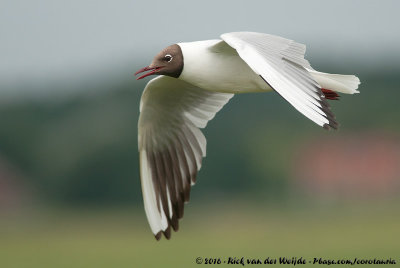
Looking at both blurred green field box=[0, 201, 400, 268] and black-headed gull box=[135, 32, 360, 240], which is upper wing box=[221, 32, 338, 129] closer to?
black-headed gull box=[135, 32, 360, 240]

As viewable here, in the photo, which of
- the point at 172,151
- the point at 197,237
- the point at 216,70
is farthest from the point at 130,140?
the point at 216,70

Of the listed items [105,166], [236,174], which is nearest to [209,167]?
[236,174]

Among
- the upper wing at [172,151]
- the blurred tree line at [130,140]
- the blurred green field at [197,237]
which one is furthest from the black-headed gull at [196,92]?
the blurred tree line at [130,140]

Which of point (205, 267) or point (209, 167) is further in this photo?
point (209, 167)

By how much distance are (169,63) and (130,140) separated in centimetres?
2780

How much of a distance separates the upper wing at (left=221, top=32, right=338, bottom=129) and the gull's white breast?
0.28 meters

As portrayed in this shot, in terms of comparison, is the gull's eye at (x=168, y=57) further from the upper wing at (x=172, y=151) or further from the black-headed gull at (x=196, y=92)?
the upper wing at (x=172, y=151)

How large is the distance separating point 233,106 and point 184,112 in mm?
30098

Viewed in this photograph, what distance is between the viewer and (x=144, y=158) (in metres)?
7.08

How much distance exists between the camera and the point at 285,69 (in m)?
5.46

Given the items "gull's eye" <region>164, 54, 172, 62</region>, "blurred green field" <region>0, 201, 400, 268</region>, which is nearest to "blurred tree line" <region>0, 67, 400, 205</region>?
"blurred green field" <region>0, 201, 400, 268</region>

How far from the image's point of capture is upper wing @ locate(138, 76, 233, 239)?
697 centimetres

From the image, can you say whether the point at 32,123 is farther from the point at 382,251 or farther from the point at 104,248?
the point at 382,251

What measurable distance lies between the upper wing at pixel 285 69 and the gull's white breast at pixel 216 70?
10.8 inches
